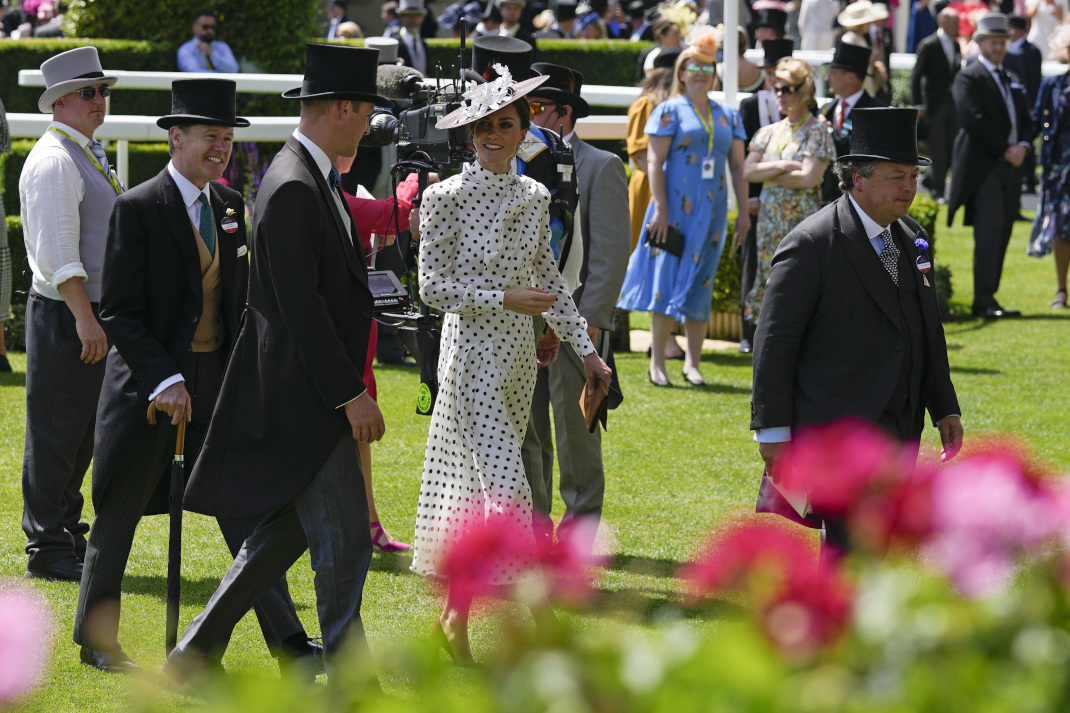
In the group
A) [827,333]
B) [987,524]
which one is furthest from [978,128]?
[987,524]

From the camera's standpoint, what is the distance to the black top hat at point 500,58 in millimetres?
6117

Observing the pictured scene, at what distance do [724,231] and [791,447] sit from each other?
554cm

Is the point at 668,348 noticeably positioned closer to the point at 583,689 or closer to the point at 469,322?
the point at 469,322

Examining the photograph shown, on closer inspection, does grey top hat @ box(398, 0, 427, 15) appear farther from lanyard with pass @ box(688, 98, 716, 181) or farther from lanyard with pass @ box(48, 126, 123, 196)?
lanyard with pass @ box(48, 126, 123, 196)

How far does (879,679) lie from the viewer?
65.6 inches

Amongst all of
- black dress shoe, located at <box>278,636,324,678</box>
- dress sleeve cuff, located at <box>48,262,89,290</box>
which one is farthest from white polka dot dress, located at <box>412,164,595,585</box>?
dress sleeve cuff, located at <box>48,262,89,290</box>

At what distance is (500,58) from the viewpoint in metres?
6.17

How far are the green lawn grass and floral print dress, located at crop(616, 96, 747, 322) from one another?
627 millimetres

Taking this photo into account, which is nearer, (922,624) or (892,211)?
(922,624)

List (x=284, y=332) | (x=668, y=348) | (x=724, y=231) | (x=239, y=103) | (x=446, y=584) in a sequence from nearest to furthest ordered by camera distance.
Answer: (x=446, y=584), (x=284, y=332), (x=724, y=231), (x=668, y=348), (x=239, y=103)

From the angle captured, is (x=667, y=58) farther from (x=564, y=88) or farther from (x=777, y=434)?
(x=777, y=434)

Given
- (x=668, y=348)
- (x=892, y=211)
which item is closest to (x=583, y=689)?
(x=892, y=211)

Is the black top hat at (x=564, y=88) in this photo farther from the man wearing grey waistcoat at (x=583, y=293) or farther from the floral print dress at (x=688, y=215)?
the floral print dress at (x=688, y=215)

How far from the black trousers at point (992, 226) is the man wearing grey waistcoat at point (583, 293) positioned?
7.02m
